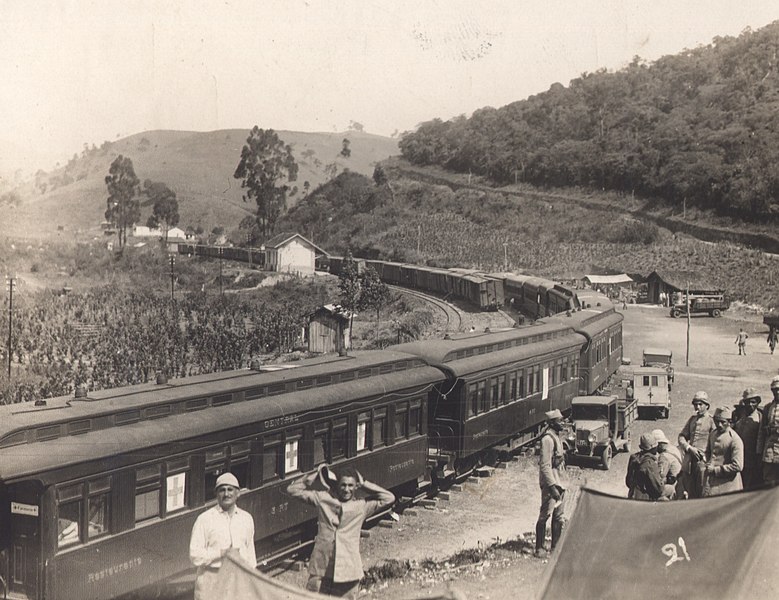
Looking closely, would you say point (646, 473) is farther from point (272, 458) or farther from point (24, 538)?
point (24, 538)

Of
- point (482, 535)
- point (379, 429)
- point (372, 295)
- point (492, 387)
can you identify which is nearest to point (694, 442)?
point (482, 535)

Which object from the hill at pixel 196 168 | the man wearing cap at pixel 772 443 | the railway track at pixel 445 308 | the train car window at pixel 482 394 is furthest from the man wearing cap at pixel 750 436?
the hill at pixel 196 168

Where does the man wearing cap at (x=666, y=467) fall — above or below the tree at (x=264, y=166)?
below

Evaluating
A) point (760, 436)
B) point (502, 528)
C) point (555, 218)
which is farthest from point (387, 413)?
point (555, 218)

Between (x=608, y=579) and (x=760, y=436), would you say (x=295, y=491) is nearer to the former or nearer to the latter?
(x=608, y=579)

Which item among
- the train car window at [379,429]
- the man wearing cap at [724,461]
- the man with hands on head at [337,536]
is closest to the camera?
the man with hands on head at [337,536]

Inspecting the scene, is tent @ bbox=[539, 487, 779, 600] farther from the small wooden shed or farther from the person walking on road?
the person walking on road

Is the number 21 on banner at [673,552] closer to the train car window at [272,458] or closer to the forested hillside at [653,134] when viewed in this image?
the train car window at [272,458]

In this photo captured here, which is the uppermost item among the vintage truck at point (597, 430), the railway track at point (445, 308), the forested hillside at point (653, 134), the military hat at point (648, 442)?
the forested hillside at point (653, 134)
